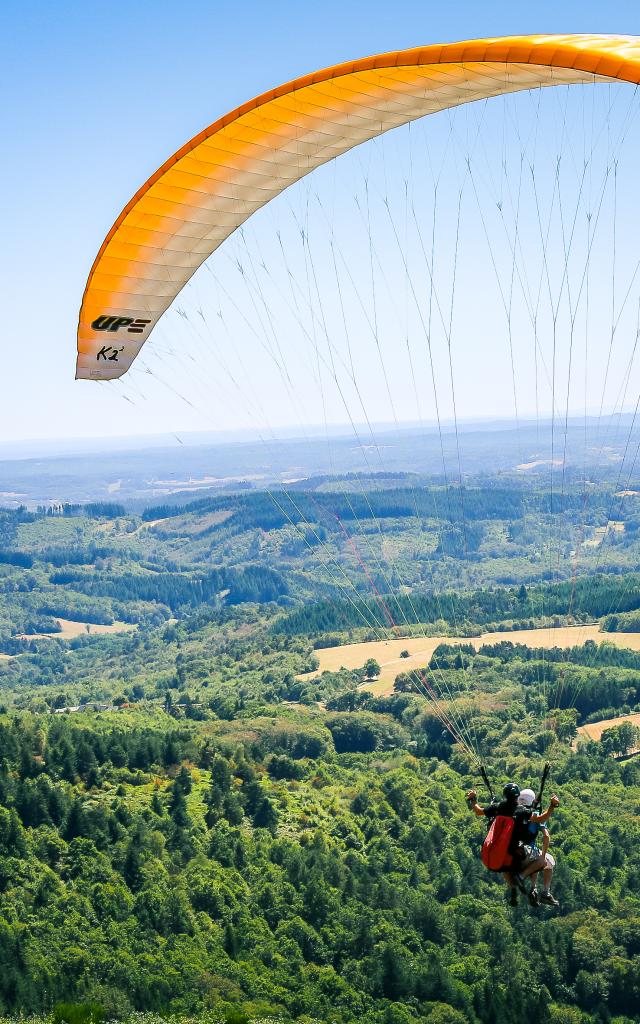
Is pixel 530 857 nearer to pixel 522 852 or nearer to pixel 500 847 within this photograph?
pixel 522 852

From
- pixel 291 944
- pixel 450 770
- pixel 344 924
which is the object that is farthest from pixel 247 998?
pixel 450 770

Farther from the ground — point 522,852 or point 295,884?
point 522,852

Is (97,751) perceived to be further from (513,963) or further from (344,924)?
(513,963)

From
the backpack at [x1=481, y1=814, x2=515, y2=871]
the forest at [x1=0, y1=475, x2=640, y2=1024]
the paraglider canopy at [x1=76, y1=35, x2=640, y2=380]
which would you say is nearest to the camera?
the paraglider canopy at [x1=76, y1=35, x2=640, y2=380]

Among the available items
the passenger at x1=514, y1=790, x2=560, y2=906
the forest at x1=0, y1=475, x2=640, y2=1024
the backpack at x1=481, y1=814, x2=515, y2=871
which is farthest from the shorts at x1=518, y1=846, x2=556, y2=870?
the forest at x1=0, y1=475, x2=640, y2=1024

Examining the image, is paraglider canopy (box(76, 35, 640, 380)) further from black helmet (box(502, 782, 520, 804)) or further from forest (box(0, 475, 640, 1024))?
forest (box(0, 475, 640, 1024))

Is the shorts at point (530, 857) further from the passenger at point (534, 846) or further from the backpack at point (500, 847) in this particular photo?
the backpack at point (500, 847)

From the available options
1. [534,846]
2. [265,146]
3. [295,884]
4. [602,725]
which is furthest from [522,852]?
[602,725]
